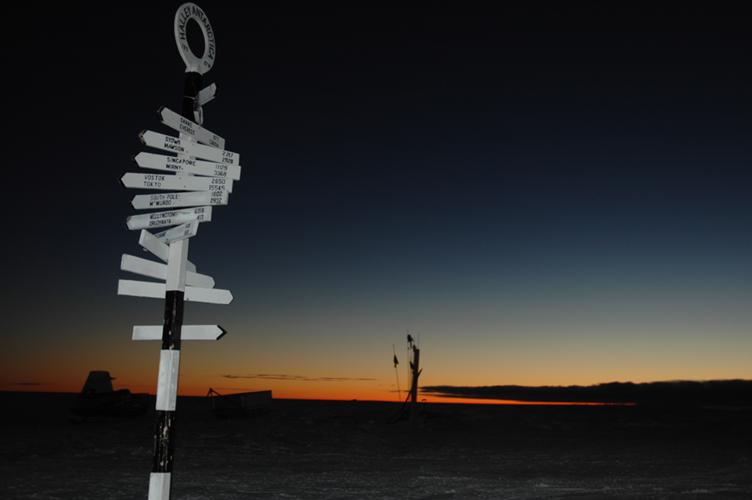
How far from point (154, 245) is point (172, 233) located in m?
0.18

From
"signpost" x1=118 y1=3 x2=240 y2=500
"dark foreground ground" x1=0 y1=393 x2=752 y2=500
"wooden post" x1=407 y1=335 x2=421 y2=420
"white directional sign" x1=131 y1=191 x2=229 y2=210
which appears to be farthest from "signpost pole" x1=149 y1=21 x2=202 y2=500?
"wooden post" x1=407 y1=335 x2=421 y2=420

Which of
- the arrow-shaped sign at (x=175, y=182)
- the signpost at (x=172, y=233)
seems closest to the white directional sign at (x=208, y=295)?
the signpost at (x=172, y=233)

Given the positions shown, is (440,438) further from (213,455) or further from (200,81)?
(200,81)

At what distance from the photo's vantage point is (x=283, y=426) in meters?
32.0

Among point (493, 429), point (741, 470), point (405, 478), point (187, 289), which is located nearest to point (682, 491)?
point (741, 470)

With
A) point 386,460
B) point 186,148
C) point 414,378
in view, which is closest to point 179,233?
point 186,148

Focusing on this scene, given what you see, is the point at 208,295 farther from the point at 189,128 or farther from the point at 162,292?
the point at 189,128

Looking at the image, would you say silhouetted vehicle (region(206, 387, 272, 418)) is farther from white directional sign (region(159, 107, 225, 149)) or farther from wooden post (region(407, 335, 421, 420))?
white directional sign (region(159, 107, 225, 149))

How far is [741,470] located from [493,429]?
621 inches

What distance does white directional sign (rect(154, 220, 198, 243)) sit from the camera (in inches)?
233

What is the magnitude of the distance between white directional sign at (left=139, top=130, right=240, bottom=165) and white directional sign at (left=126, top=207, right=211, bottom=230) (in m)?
0.54

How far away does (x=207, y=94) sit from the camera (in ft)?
22.1

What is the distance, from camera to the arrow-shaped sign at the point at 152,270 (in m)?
5.84

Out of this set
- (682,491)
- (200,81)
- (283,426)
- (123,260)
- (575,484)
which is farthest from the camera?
(283,426)
